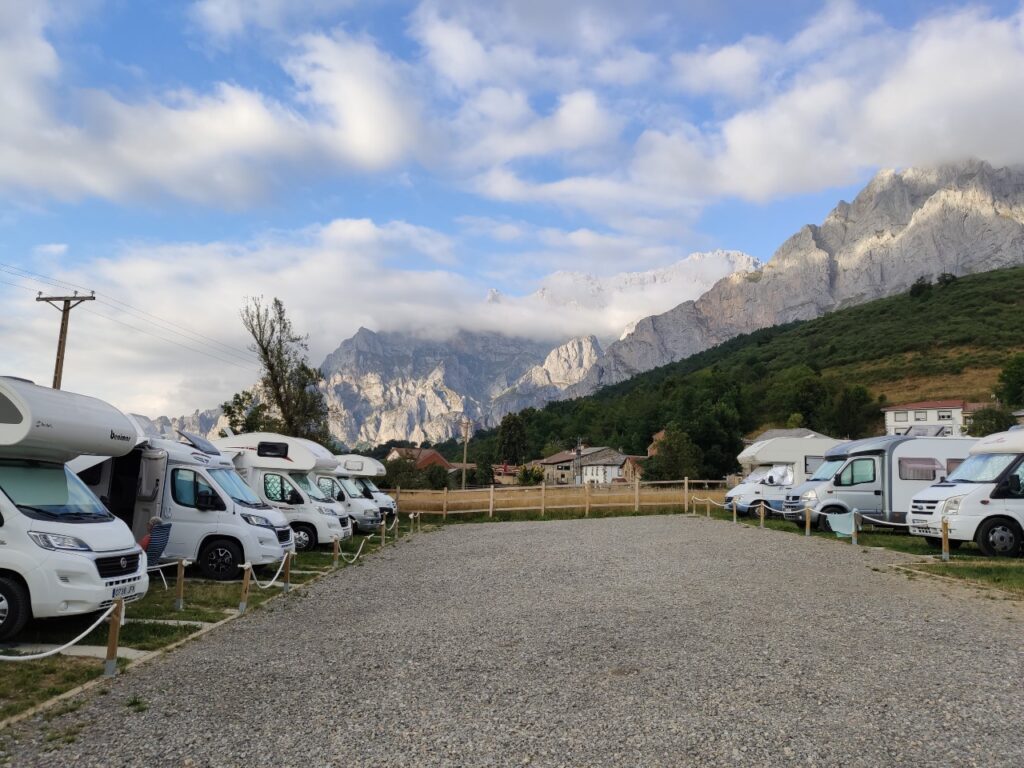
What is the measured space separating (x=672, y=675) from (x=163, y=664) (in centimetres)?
471

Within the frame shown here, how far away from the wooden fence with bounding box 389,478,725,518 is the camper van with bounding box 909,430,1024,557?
15876mm

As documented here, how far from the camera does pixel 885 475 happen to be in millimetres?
21156

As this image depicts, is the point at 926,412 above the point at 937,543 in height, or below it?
above

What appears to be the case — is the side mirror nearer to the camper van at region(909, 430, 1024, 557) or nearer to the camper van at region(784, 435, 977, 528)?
the camper van at region(909, 430, 1024, 557)

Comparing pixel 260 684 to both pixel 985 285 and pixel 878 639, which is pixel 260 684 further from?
pixel 985 285

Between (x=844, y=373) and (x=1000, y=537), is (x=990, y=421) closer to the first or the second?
(x=844, y=373)

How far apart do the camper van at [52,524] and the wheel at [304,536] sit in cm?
839

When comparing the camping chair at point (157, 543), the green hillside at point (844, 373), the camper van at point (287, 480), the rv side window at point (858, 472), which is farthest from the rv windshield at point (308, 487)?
the green hillside at point (844, 373)

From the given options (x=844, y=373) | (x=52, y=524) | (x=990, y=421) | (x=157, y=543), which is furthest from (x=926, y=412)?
(x=52, y=524)

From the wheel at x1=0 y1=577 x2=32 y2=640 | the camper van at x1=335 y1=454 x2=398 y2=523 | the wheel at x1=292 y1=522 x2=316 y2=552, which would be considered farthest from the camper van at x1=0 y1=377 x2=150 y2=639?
the camper van at x1=335 y1=454 x2=398 y2=523

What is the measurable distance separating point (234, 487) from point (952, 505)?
552 inches

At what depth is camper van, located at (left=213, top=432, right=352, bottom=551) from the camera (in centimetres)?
1827

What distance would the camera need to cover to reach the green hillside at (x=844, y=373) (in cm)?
7994

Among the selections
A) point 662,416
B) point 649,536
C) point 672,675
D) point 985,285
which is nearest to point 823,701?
point 672,675
